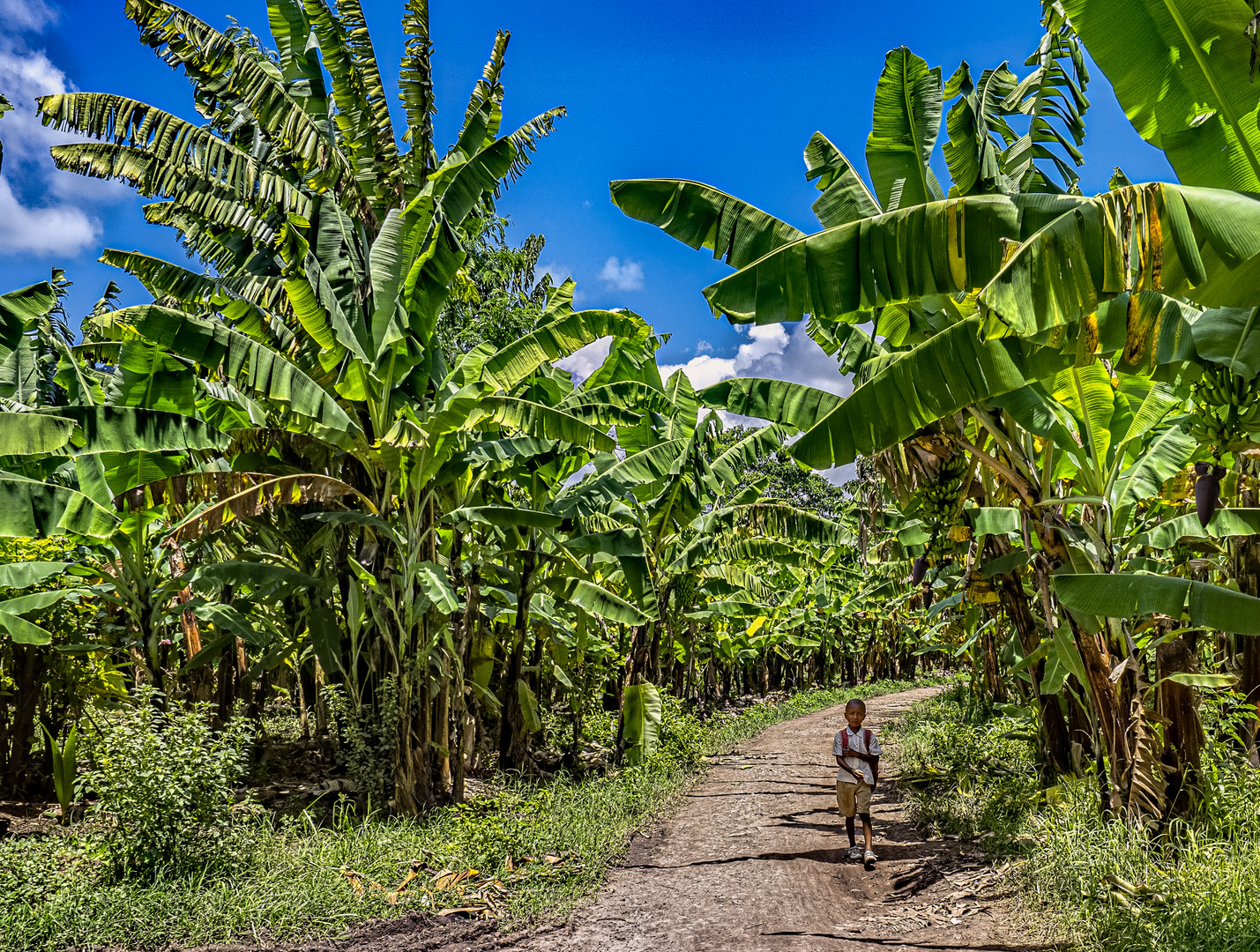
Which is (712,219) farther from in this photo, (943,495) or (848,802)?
(848,802)

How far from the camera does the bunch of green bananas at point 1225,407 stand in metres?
3.80

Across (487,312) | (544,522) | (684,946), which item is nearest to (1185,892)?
(684,946)

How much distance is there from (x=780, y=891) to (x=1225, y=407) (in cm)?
472

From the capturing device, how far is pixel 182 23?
7.89 metres

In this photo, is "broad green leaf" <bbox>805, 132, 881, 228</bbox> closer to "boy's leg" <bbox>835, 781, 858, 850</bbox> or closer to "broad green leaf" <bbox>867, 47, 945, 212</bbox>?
"broad green leaf" <bbox>867, 47, 945, 212</bbox>

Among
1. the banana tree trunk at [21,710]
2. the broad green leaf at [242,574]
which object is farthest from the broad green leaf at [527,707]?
the banana tree trunk at [21,710]

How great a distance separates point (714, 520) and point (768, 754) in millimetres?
4946

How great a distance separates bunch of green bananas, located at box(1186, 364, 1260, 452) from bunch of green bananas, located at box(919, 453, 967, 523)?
7.91ft

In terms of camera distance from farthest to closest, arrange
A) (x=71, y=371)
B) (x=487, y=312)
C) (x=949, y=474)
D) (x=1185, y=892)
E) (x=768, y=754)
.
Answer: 1. (x=768, y=754)
2. (x=487, y=312)
3. (x=71, y=371)
4. (x=949, y=474)
5. (x=1185, y=892)

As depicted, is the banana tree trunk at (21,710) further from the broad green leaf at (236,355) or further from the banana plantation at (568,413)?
the broad green leaf at (236,355)

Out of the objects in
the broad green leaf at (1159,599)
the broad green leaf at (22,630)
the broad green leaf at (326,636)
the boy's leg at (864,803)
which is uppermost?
the broad green leaf at (22,630)

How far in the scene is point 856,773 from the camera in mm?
7020

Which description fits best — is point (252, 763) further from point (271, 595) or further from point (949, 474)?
point (949, 474)

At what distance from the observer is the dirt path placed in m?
5.32
